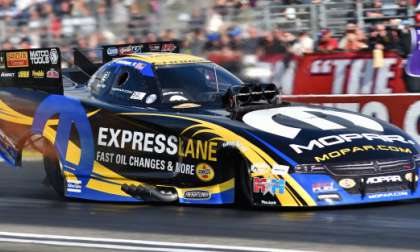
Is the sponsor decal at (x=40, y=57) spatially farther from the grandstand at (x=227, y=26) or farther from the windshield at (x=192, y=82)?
the grandstand at (x=227, y=26)

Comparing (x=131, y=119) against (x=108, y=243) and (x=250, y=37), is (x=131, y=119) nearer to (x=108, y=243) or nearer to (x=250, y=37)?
(x=108, y=243)

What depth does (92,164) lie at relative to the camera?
8.37 metres

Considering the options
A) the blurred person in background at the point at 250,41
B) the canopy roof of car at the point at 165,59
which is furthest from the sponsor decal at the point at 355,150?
the blurred person in background at the point at 250,41

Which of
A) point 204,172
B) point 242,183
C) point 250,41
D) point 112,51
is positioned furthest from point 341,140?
point 250,41

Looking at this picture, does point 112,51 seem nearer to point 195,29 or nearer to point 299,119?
point 299,119

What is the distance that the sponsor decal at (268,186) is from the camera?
6914mm

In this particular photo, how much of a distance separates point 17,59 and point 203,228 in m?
4.06

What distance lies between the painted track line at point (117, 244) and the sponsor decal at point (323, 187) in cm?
134

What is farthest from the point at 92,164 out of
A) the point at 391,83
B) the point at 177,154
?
the point at 391,83

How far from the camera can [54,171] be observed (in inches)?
353

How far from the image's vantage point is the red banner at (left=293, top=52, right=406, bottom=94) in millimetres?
11852

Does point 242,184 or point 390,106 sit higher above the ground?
point 242,184

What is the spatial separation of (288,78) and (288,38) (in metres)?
0.87

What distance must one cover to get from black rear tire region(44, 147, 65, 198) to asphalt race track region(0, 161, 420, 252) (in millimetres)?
661
